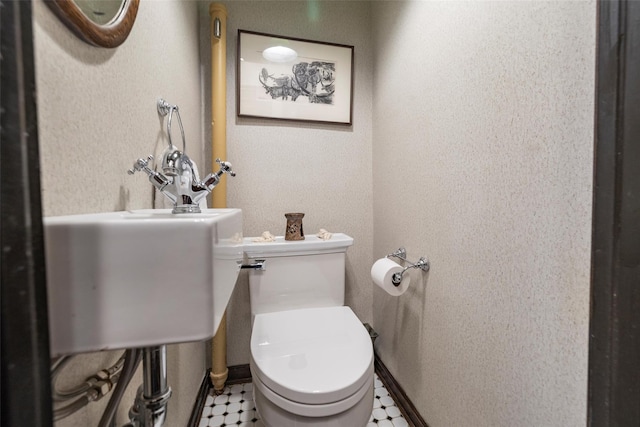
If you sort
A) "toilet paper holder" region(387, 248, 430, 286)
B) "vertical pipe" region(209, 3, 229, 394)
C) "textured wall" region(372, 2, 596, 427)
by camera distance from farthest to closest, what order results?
1. "vertical pipe" region(209, 3, 229, 394)
2. "toilet paper holder" region(387, 248, 430, 286)
3. "textured wall" region(372, 2, 596, 427)

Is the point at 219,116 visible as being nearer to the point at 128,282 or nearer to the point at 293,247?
the point at 293,247

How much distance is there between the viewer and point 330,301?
47.1 inches

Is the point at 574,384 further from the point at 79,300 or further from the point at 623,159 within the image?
the point at 79,300

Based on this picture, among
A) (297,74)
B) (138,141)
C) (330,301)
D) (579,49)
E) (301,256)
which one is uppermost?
(297,74)

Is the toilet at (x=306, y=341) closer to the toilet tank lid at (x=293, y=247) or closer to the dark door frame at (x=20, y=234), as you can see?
the toilet tank lid at (x=293, y=247)

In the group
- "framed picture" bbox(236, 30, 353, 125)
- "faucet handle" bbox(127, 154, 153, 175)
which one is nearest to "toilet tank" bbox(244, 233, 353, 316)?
"faucet handle" bbox(127, 154, 153, 175)

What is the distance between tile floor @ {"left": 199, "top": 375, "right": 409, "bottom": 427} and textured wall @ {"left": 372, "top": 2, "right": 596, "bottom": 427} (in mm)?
136

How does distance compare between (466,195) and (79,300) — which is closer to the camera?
(79,300)

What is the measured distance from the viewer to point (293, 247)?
114cm

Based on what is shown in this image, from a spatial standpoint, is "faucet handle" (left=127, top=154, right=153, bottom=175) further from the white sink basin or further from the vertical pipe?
the vertical pipe

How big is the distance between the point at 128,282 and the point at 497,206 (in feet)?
2.67

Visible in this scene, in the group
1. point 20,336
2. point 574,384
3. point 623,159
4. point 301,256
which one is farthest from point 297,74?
point 574,384

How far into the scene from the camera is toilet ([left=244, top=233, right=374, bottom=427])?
702 millimetres

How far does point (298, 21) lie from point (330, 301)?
150cm
